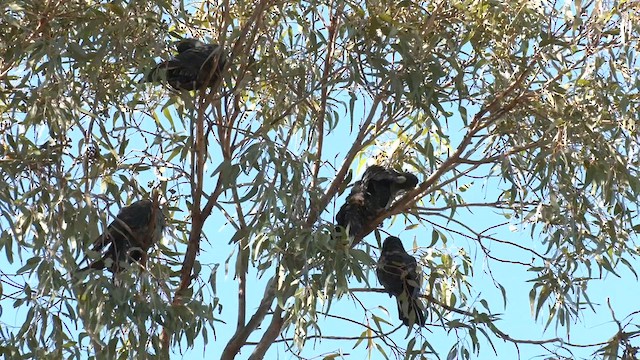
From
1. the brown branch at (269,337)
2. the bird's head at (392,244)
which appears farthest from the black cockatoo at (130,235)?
the bird's head at (392,244)

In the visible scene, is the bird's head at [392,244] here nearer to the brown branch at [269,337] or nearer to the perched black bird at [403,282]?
the perched black bird at [403,282]

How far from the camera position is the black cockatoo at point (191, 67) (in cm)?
464

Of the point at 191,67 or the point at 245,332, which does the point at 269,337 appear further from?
the point at 191,67

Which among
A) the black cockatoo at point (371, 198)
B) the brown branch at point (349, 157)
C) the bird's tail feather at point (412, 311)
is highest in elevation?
the brown branch at point (349, 157)

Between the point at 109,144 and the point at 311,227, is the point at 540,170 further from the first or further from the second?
the point at 109,144

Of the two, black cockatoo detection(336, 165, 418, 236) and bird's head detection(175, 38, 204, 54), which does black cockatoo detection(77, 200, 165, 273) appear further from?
black cockatoo detection(336, 165, 418, 236)

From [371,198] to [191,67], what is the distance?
846mm

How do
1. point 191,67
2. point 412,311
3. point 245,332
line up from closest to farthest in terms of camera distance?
point 191,67 → point 412,311 → point 245,332

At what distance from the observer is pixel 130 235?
4.71 meters

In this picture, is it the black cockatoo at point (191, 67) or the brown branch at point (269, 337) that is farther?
the brown branch at point (269, 337)

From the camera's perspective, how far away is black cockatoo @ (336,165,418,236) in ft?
15.9

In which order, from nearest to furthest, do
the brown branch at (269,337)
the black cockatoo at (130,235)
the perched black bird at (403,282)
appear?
the black cockatoo at (130,235), the perched black bird at (403,282), the brown branch at (269,337)

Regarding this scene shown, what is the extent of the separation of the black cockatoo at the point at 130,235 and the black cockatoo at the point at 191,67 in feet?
1.56

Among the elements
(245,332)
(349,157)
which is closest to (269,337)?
(245,332)
